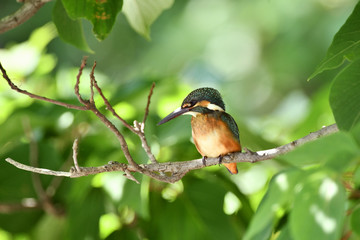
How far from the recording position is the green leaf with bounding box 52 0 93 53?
1.16 m

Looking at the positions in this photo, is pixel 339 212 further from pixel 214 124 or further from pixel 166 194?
pixel 166 194

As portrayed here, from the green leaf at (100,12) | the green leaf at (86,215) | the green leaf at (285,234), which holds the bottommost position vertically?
the green leaf at (86,215)

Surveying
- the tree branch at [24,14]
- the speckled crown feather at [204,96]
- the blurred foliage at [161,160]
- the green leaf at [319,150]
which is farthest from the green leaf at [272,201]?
the tree branch at [24,14]

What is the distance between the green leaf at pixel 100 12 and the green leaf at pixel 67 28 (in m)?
0.13

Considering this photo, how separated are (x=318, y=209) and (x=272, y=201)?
0.49 ft

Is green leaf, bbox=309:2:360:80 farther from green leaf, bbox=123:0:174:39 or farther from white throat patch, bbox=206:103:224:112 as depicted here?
green leaf, bbox=123:0:174:39

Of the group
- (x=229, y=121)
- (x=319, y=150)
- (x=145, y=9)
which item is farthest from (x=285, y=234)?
(x=145, y=9)

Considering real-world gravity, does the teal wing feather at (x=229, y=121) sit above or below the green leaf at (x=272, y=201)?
above

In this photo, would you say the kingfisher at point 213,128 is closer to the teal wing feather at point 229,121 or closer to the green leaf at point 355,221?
the teal wing feather at point 229,121

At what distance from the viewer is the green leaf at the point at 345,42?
897 millimetres

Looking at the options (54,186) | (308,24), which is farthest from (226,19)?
(54,186)

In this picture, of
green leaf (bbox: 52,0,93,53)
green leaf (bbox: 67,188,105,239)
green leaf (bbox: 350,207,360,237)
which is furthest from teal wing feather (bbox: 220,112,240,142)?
green leaf (bbox: 67,188,105,239)

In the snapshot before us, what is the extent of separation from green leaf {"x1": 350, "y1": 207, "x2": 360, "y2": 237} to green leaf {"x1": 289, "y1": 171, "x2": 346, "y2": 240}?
0.14m

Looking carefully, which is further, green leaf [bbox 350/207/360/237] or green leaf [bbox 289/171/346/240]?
green leaf [bbox 350/207/360/237]
